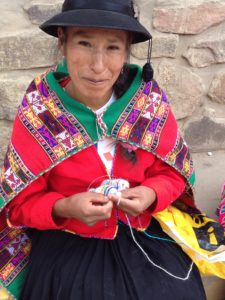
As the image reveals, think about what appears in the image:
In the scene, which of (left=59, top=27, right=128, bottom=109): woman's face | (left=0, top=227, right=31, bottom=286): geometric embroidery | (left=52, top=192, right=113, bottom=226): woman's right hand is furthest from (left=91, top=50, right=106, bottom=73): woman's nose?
(left=0, top=227, right=31, bottom=286): geometric embroidery

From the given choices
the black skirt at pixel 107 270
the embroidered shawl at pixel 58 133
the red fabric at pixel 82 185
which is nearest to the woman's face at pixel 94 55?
the embroidered shawl at pixel 58 133

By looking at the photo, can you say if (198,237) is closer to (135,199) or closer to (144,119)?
(135,199)

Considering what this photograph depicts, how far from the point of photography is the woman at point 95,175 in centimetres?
129

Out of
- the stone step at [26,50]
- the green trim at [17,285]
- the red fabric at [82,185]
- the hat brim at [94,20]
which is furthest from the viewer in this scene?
the stone step at [26,50]

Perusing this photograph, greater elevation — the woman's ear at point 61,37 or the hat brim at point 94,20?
the hat brim at point 94,20

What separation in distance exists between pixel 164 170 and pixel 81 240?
384mm

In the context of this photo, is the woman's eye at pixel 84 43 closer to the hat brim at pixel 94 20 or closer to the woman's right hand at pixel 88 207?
the hat brim at pixel 94 20

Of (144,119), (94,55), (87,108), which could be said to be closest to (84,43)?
(94,55)

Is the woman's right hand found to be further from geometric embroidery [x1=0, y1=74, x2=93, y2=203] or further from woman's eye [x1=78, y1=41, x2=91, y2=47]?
woman's eye [x1=78, y1=41, x2=91, y2=47]

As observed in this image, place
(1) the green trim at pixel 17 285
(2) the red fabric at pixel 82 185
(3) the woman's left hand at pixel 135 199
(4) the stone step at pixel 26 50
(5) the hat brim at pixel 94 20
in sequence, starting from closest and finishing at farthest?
(5) the hat brim at pixel 94 20
(3) the woman's left hand at pixel 135 199
(2) the red fabric at pixel 82 185
(1) the green trim at pixel 17 285
(4) the stone step at pixel 26 50

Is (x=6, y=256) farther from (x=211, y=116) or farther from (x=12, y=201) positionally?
(x=211, y=116)

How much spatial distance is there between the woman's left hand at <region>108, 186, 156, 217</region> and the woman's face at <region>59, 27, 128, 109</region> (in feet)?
1.06

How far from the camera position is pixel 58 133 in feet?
4.59

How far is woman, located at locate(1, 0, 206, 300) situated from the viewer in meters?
1.29
